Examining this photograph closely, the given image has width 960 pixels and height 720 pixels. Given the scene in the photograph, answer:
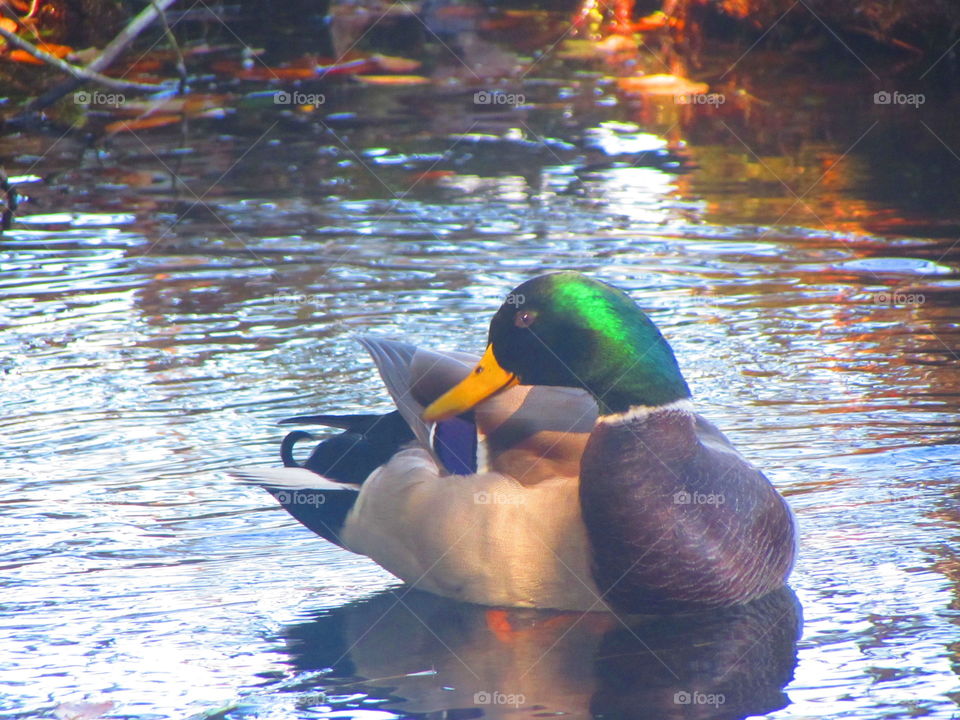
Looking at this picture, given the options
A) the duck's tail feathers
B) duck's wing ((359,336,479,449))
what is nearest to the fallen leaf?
duck's wing ((359,336,479,449))

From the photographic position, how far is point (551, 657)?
3391 mm

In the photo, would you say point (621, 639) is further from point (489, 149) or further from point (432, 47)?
point (432, 47)

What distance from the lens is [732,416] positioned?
4832 mm

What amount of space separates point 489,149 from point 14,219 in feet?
9.19

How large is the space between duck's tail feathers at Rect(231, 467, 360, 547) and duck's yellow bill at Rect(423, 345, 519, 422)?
1.35 ft

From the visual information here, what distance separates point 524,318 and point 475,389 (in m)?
0.21

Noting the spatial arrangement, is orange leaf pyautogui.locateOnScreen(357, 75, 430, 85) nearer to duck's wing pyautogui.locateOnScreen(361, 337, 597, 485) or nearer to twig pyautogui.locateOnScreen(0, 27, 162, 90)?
twig pyautogui.locateOnScreen(0, 27, 162, 90)

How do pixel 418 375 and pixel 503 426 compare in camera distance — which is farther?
pixel 418 375

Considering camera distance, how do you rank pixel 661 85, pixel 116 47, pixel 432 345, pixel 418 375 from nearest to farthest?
pixel 418 375 < pixel 432 345 < pixel 116 47 < pixel 661 85

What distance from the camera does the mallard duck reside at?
3.41 meters

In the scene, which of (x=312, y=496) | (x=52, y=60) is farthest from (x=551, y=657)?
(x=52, y=60)

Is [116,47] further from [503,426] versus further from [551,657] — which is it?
[551,657]

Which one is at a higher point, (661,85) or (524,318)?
(661,85)

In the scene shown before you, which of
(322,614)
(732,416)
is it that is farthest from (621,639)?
(732,416)
